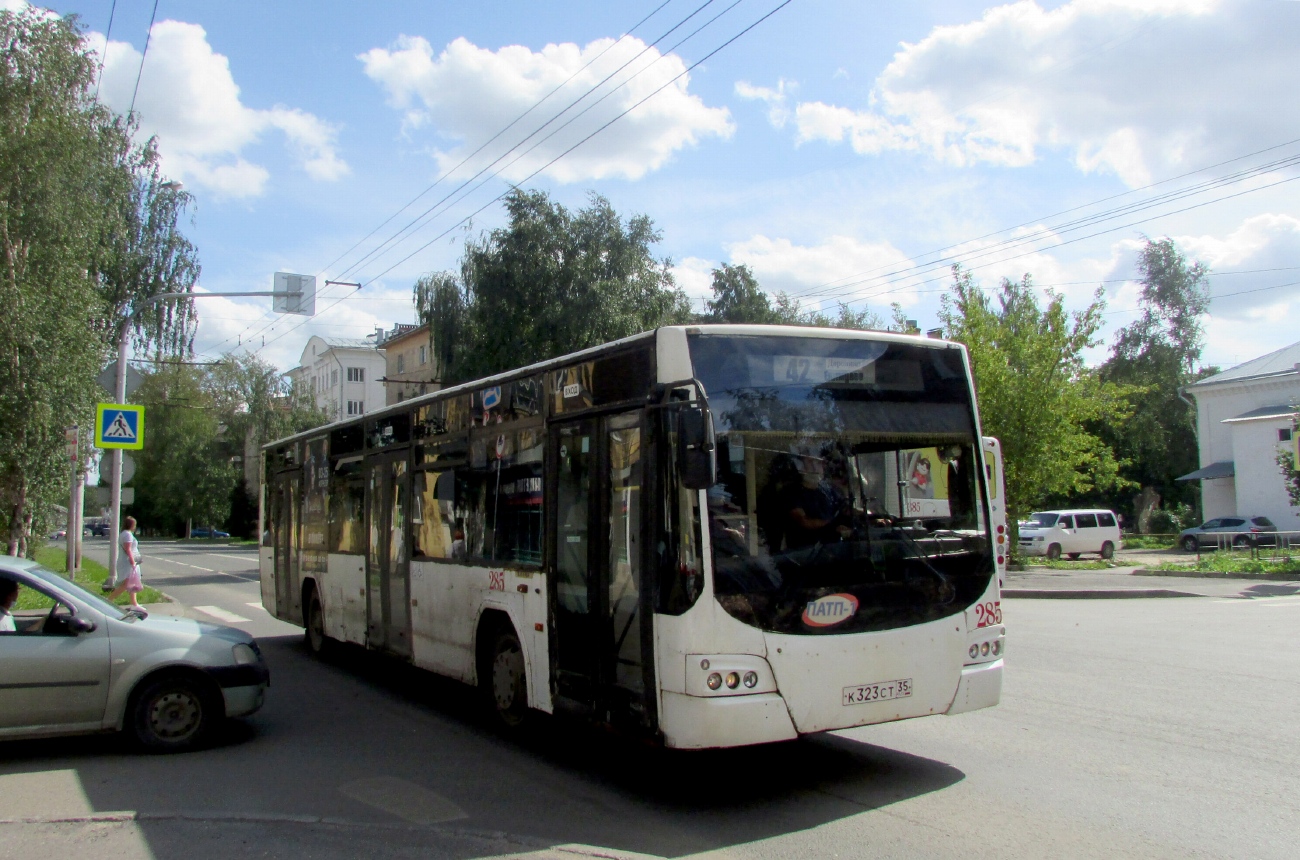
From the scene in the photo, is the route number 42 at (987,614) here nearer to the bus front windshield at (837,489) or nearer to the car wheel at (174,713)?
the bus front windshield at (837,489)

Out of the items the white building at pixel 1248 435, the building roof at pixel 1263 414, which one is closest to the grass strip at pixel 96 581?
the white building at pixel 1248 435

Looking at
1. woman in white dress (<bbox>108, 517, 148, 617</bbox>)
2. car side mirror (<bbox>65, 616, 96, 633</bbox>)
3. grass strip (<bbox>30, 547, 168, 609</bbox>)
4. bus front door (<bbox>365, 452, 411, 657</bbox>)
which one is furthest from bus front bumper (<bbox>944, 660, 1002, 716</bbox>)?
woman in white dress (<bbox>108, 517, 148, 617</bbox>)

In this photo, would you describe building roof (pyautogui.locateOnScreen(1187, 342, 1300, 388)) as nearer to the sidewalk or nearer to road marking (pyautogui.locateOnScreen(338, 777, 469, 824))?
the sidewalk

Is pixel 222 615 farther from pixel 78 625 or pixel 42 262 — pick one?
pixel 78 625

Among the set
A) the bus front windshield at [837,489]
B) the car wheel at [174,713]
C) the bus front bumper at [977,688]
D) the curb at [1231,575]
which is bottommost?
the curb at [1231,575]

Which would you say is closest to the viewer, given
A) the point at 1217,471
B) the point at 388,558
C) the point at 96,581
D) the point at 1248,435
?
the point at 388,558

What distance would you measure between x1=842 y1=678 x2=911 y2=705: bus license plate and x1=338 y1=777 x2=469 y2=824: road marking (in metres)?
2.33

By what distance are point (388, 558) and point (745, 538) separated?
18.7 ft

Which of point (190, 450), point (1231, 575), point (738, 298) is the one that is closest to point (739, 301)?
point (738, 298)

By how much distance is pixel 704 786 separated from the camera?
21.3 feet

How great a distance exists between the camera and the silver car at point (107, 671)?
283 inches

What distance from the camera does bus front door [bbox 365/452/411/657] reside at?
33.4ft

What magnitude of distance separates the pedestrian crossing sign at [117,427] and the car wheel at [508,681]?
12.4 m

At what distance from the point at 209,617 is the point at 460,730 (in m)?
11.9
